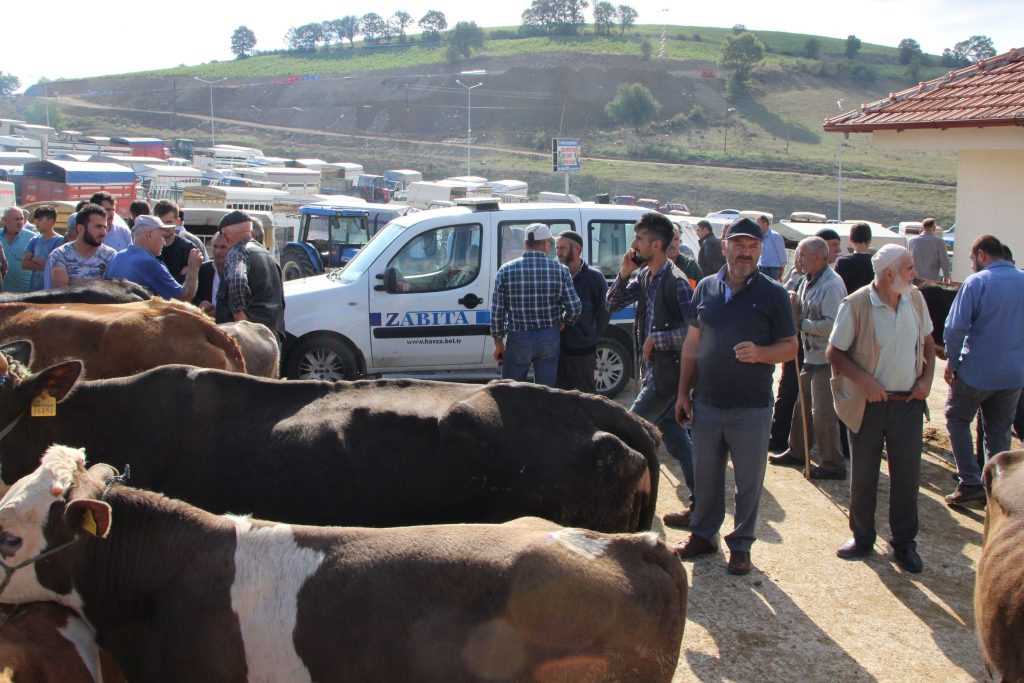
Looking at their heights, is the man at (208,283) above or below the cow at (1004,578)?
above

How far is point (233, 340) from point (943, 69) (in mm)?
141858

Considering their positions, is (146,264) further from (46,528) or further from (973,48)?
(973,48)

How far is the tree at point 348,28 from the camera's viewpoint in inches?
6988

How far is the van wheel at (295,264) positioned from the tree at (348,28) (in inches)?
6454

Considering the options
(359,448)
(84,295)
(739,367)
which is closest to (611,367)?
(739,367)

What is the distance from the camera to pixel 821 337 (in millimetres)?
8297

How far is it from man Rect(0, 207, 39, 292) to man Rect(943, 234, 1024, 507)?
9.64 metres

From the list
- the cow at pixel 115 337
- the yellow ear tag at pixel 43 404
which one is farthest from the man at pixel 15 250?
the yellow ear tag at pixel 43 404

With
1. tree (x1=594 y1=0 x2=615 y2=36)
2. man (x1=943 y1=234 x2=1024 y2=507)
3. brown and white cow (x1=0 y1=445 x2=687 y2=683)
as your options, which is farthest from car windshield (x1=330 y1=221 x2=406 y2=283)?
tree (x1=594 y1=0 x2=615 y2=36)

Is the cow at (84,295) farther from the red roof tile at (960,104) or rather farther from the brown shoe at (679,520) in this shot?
the red roof tile at (960,104)

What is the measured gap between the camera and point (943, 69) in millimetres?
130250

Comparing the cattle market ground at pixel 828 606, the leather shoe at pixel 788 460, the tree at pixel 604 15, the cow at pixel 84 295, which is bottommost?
the leather shoe at pixel 788 460

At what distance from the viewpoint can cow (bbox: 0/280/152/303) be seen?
23.8ft

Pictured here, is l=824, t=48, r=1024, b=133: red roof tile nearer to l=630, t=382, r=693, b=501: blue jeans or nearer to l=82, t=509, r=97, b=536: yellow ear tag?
l=630, t=382, r=693, b=501: blue jeans
